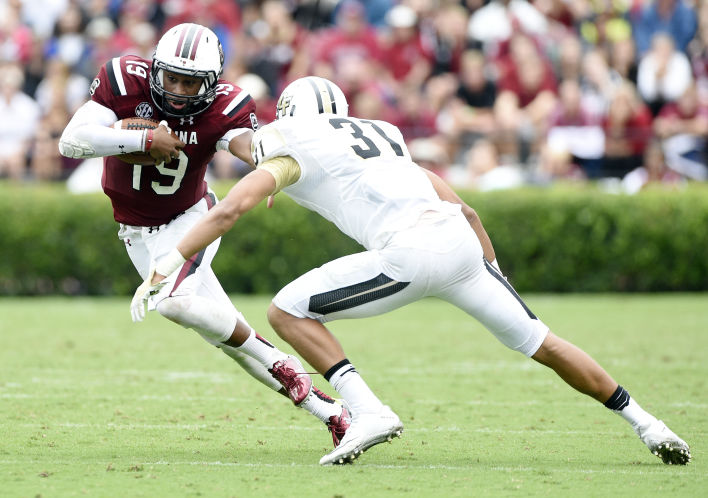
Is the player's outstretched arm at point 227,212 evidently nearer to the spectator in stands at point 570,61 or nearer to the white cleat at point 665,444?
the white cleat at point 665,444

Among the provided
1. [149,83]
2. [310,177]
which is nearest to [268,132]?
[310,177]

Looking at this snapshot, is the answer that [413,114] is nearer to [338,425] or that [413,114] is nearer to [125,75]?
[125,75]

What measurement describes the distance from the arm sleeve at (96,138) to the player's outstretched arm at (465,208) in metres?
1.40

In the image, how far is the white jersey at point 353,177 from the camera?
463 cm

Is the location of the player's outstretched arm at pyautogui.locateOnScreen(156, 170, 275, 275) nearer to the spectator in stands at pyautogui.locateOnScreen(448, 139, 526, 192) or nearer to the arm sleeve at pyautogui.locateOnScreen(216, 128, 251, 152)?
the arm sleeve at pyautogui.locateOnScreen(216, 128, 251, 152)

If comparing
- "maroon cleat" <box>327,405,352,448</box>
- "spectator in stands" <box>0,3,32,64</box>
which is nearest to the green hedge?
"spectator in stands" <box>0,3,32,64</box>

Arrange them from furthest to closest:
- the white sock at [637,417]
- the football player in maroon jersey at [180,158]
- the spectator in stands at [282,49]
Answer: the spectator in stands at [282,49], the football player in maroon jersey at [180,158], the white sock at [637,417]

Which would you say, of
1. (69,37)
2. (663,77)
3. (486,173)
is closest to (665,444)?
(486,173)

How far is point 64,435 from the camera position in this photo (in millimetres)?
5230

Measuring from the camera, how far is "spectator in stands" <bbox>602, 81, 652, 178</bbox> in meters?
12.3

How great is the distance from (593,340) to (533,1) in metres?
7.31

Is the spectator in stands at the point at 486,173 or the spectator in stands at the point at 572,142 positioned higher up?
the spectator in stands at the point at 572,142

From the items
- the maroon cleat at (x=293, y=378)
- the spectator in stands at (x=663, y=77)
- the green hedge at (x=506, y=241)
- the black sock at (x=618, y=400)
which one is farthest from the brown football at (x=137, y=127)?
the spectator in stands at (x=663, y=77)

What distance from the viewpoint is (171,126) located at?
5.59 meters
